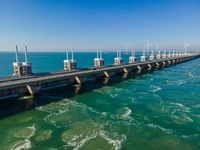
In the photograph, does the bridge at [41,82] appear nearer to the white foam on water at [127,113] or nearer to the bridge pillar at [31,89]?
the bridge pillar at [31,89]

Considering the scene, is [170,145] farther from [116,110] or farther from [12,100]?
[12,100]

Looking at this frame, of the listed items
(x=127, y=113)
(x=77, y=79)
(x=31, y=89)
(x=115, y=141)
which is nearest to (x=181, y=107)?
(x=127, y=113)

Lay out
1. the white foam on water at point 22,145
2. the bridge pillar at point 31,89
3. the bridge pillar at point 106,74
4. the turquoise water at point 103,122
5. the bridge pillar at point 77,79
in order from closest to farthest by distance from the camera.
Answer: the white foam on water at point 22,145, the turquoise water at point 103,122, the bridge pillar at point 31,89, the bridge pillar at point 77,79, the bridge pillar at point 106,74

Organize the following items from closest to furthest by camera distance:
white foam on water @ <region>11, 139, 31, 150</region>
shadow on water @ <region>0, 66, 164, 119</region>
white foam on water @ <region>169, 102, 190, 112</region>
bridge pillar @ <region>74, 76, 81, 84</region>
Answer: white foam on water @ <region>11, 139, 31, 150</region>, white foam on water @ <region>169, 102, 190, 112</region>, shadow on water @ <region>0, 66, 164, 119</region>, bridge pillar @ <region>74, 76, 81, 84</region>

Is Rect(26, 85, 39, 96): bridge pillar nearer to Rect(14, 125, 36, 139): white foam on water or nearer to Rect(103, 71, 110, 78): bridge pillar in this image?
Rect(14, 125, 36, 139): white foam on water

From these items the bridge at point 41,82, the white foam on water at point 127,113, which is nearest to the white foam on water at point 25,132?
the white foam on water at point 127,113

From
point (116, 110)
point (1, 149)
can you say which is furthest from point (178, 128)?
point (1, 149)

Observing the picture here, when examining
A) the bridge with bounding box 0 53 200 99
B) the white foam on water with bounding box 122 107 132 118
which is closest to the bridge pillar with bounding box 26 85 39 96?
the bridge with bounding box 0 53 200 99
